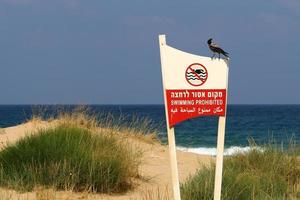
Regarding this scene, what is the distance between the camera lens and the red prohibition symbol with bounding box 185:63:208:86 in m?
7.11

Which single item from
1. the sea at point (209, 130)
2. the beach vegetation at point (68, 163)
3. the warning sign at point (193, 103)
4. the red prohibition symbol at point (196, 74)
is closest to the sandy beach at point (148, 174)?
the beach vegetation at point (68, 163)

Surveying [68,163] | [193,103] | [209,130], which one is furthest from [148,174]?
[209,130]

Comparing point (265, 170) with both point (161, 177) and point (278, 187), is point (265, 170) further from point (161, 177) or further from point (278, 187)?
point (161, 177)

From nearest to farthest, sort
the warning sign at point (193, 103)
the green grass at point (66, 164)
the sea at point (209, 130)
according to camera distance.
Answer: the warning sign at point (193, 103) < the green grass at point (66, 164) < the sea at point (209, 130)

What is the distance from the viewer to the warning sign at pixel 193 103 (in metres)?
7.07

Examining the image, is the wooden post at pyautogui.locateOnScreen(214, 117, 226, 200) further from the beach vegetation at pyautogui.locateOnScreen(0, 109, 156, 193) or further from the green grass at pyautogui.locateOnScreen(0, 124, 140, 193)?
the green grass at pyautogui.locateOnScreen(0, 124, 140, 193)

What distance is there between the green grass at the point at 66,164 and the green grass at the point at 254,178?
136 centimetres

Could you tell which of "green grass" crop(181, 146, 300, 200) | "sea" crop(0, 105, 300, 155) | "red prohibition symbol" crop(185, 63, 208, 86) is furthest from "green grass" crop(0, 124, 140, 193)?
"red prohibition symbol" crop(185, 63, 208, 86)

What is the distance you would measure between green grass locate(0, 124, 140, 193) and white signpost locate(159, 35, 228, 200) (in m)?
2.76

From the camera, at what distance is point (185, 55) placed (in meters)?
7.13

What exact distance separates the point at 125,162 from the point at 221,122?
3255mm

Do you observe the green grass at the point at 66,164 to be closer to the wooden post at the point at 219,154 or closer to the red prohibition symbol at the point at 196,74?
the wooden post at the point at 219,154

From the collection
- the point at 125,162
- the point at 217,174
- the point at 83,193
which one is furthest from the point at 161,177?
the point at 217,174

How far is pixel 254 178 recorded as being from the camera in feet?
31.1
